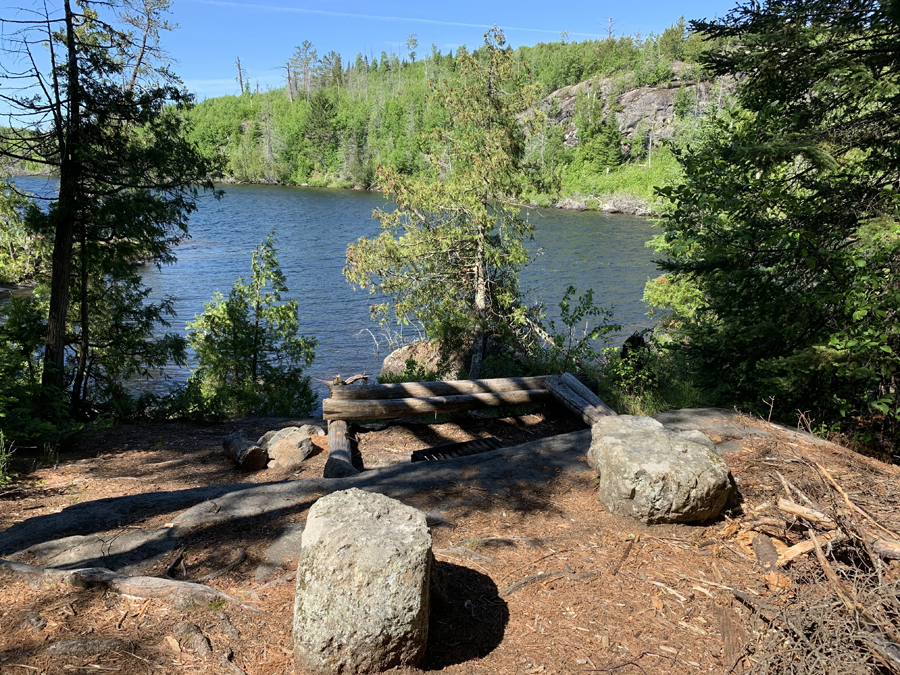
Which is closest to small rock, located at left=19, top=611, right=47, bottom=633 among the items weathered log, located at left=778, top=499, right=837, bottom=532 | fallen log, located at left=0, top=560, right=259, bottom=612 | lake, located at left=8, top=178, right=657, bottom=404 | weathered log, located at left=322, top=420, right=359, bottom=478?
fallen log, located at left=0, top=560, right=259, bottom=612

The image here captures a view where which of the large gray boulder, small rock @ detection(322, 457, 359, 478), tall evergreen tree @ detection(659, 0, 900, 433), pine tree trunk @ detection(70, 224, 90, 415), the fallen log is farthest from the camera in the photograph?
the large gray boulder

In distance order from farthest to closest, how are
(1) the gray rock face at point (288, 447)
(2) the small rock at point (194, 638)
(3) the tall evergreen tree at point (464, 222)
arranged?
(3) the tall evergreen tree at point (464, 222)
(1) the gray rock face at point (288, 447)
(2) the small rock at point (194, 638)

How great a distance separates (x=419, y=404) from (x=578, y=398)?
8.27 ft

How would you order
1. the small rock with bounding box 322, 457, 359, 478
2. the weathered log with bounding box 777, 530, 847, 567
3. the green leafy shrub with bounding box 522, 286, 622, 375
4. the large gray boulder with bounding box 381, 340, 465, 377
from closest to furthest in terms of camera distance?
the weathered log with bounding box 777, 530, 847, 567
the small rock with bounding box 322, 457, 359, 478
the green leafy shrub with bounding box 522, 286, 622, 375
the large gray boulder with bounding box 381, 340, 465, 377

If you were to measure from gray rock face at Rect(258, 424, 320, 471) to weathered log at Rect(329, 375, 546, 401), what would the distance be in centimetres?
80

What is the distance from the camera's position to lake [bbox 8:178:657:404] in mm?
20109

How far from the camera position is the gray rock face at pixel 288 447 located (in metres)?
8.25

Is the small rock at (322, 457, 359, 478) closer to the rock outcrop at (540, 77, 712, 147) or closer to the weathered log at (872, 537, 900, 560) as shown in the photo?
the weathered log at (872, 537, 900, 560)

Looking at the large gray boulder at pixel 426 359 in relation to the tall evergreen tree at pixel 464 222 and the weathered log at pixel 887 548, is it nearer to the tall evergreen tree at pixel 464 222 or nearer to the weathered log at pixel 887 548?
the tall evergreen tree at pixel 464 222

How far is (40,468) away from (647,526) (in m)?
7.40

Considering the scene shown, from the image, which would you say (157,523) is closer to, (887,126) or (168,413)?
(168,413)

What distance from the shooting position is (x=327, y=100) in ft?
331

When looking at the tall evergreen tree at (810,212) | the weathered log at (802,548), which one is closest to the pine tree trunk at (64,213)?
the tall evergreen tree at (810,212)

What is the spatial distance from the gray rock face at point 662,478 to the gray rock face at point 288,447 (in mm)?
4841
